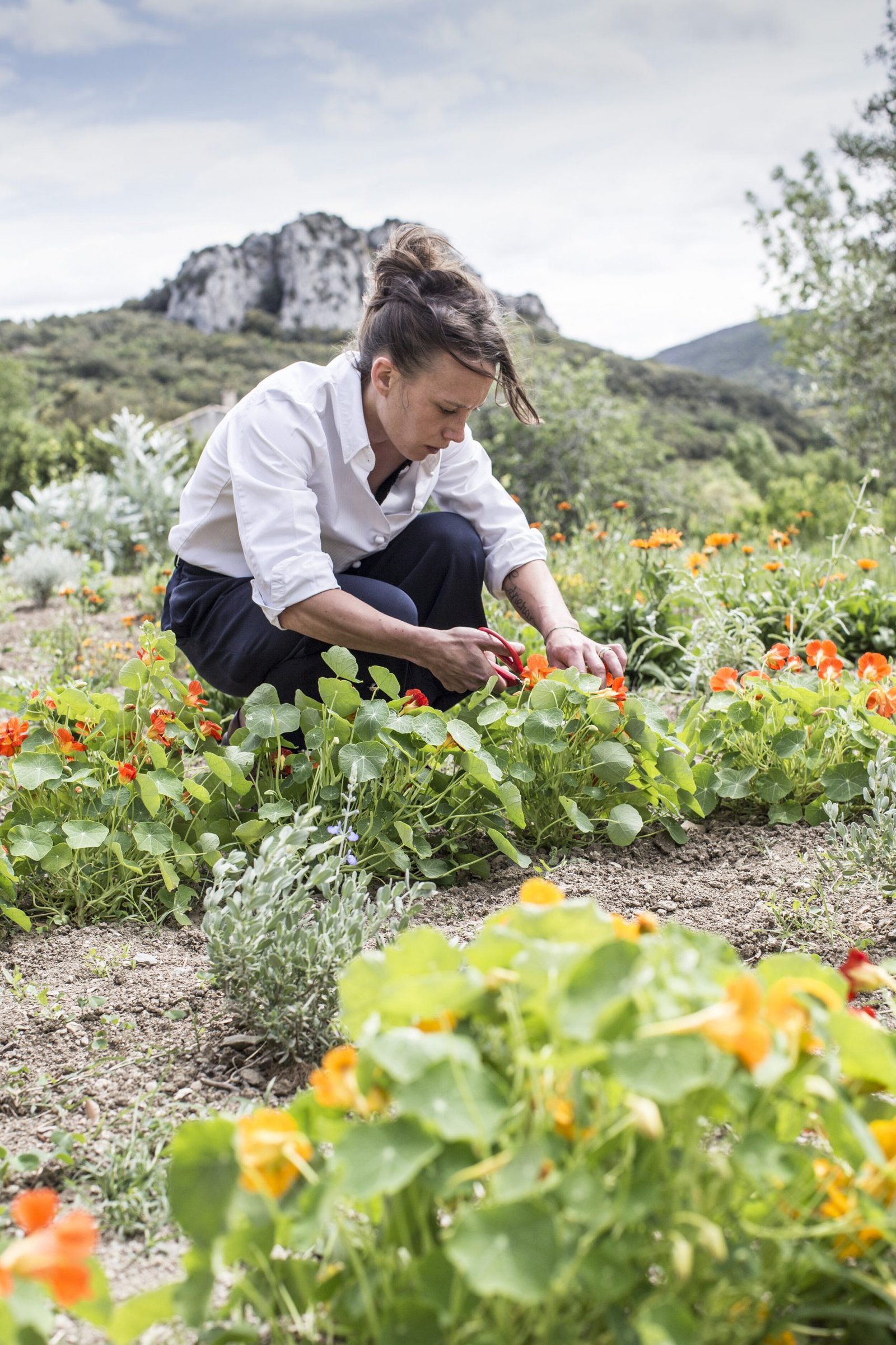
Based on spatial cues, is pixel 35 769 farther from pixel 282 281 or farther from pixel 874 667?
pixel 282 281

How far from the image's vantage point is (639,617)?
3145mm

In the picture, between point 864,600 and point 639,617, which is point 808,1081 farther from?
point 864,600

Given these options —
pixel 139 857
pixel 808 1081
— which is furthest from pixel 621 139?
pixel 808 1081

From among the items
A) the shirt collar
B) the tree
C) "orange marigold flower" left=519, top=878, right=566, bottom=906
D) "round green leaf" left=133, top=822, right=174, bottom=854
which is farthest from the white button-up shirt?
the tree

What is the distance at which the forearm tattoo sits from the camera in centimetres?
222

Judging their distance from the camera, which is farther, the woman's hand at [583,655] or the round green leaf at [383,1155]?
the woman's hand at [583,655]

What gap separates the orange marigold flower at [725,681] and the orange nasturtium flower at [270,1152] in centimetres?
143

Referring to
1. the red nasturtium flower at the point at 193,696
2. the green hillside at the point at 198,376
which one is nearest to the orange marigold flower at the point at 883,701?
the red nasturtium flower at the point at 193,696

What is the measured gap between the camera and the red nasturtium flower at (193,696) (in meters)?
1.81

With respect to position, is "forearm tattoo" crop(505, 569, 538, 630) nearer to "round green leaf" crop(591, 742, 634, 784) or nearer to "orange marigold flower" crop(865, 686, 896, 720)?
"round green leaf" crop(591, 742, 634, 784)

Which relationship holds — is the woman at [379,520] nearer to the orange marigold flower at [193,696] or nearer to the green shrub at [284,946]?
the orange marigold flower at [193,696]

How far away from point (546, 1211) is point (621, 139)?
4236mm

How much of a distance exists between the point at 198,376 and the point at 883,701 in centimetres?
2443

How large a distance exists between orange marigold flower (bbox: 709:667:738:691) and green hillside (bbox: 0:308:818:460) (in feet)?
57.7
